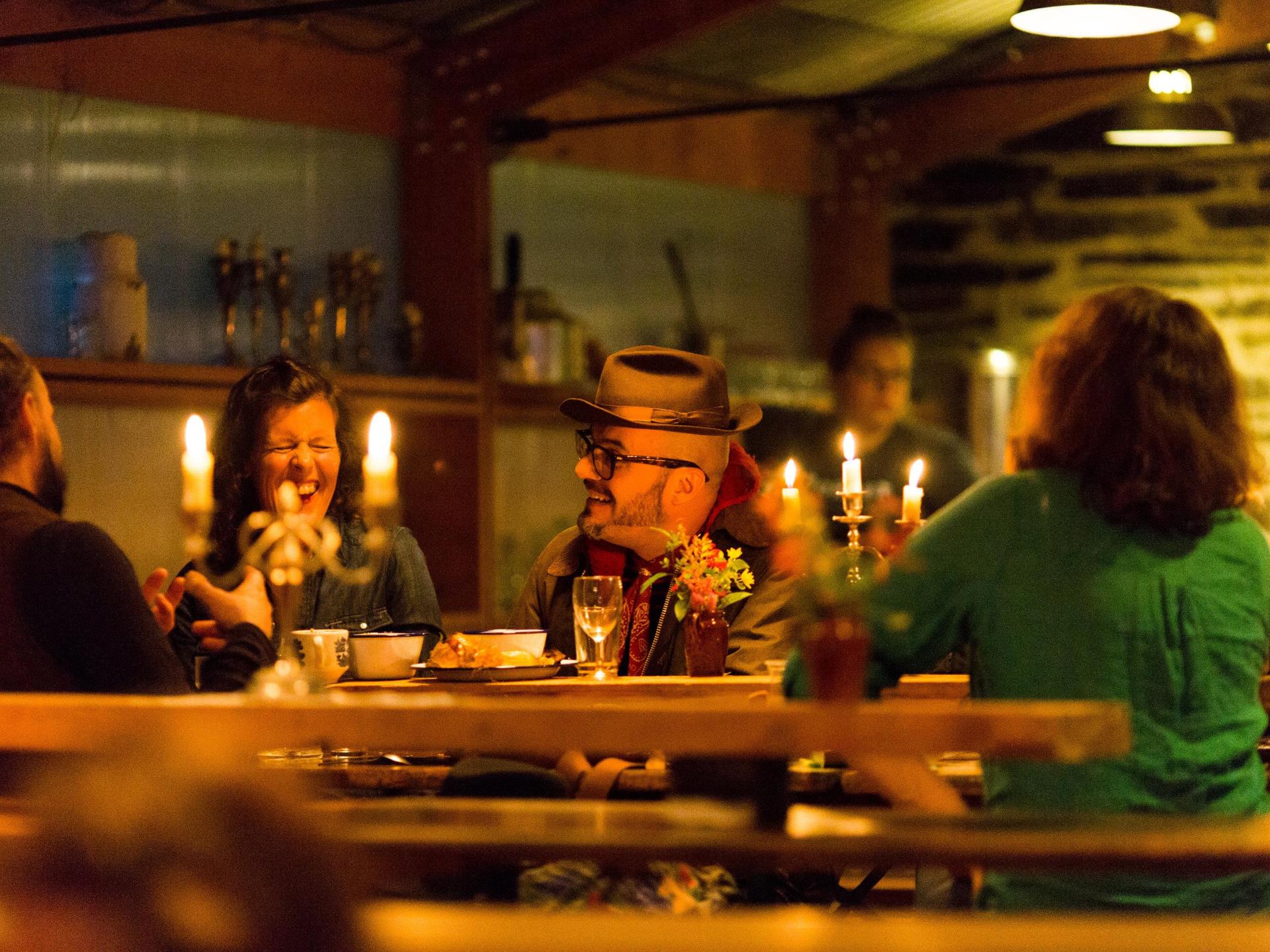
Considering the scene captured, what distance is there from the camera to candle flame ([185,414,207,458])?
7.97 feet

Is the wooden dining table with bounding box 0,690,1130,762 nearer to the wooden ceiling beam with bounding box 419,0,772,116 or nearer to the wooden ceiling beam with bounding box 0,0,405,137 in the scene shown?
the wooden ceiling beam with bounding box 0,0,405,137

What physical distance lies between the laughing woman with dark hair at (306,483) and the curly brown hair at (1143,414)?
1871mm

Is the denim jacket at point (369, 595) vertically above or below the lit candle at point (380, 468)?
below

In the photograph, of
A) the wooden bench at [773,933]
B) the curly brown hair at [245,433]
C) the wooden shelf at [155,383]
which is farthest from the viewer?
the wooden shelf at [155,383]

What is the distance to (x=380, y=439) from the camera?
7.80 feet

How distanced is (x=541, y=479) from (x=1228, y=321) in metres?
3.18

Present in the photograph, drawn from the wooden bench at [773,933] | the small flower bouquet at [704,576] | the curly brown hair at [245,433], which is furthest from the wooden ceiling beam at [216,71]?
the wooden bench at [773,933]

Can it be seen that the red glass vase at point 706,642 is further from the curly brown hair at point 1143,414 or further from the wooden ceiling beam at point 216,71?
the wooden ceiling beam at point 216,71

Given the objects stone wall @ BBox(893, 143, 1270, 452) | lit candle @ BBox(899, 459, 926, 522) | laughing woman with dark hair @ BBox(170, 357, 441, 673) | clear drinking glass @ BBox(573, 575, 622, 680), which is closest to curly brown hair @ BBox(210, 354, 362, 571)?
laughing woman with dark hair @ BBox(170, 357, 441, 673)

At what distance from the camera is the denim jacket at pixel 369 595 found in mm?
3965

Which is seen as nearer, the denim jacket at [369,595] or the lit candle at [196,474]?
the lit candle at [196,474]

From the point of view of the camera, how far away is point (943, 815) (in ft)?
6.90

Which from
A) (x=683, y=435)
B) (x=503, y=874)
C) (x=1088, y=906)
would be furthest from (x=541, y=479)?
(x=1088, y=906)

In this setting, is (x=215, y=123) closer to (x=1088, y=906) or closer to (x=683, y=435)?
(x=683, y=435)
